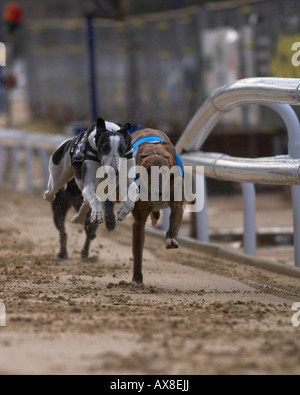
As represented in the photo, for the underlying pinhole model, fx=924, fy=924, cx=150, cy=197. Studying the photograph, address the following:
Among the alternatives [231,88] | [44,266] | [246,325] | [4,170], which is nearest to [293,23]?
[4,170]

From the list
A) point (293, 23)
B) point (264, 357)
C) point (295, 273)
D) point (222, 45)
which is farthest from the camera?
point (222, 45)

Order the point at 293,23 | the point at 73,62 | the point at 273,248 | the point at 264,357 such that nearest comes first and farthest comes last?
the point at 264,357, the point at 273,248, the point at 293,23, the point at 73,62

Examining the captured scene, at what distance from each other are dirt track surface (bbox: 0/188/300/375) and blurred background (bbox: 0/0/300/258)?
4.03m

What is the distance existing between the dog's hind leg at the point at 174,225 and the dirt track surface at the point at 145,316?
0.35 meters

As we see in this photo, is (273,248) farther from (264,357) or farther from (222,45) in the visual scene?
(222,45)

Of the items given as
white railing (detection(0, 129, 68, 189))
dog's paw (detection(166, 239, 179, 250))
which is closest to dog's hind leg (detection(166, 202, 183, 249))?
dog's paw (detection(166, 239, 179, 250))

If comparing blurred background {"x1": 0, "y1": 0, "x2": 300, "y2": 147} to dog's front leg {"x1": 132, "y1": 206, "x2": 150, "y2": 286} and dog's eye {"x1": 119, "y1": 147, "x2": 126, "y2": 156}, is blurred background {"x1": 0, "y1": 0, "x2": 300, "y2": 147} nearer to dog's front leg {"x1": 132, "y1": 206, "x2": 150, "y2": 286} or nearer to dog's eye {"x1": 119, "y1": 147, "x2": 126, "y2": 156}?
dog's front leg {"x1": 132, "y1": 206, "x2": 150, "y2": 286}

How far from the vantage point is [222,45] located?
55.5ft

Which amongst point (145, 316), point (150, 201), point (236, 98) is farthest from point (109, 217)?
point (145, 316)

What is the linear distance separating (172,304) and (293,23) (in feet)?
34.4

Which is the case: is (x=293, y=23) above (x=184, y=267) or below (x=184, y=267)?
above

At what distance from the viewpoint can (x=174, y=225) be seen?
623 cm

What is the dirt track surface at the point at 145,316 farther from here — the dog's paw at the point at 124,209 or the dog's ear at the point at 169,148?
the dog's ear at the point at 169,148

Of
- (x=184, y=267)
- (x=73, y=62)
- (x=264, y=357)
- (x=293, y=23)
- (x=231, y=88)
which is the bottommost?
(x=264, y=357)
